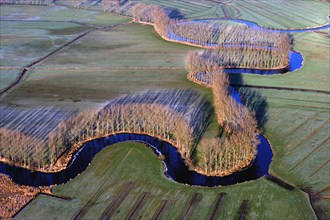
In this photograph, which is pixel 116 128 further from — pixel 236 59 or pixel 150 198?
pixel 236 59

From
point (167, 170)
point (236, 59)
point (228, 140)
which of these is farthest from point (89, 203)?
point (236, 59)

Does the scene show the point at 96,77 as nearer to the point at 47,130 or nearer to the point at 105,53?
the point at 105,53

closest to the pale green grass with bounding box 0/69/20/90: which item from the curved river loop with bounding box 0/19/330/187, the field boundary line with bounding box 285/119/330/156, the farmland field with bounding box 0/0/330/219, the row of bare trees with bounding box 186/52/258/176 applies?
the farmland field with bounding box 0/0/330/219

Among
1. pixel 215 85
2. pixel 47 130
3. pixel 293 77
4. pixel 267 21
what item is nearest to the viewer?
pixel 47 130

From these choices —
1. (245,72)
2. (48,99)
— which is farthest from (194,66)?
(48,99)

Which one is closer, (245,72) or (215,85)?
(215,85)

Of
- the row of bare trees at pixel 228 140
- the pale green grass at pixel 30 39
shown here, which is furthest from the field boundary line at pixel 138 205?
the pale green grass at pixel 30 39

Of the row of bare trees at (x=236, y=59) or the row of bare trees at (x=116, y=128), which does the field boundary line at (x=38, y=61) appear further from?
the row of bare trees at (x=236, y=59)
